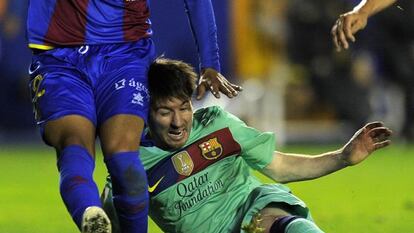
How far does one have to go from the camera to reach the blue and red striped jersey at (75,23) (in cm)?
638

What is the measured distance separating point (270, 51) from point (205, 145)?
14.3m

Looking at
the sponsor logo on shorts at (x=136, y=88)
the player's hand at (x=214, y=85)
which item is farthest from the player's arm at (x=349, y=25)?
the sponsor logo on shorts at (x=136, y=88)

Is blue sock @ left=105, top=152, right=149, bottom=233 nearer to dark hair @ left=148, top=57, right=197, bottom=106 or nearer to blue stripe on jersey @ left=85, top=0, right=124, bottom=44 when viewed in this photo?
dark hair @ left=148, top=57, right=197, bottom=106

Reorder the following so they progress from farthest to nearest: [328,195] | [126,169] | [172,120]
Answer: [328,195] → [172,120] → [126,169]

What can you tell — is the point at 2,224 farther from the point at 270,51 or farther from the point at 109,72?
the point at 270,51

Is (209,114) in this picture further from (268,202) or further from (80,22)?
(80,22)

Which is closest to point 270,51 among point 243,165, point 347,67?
point 347,67

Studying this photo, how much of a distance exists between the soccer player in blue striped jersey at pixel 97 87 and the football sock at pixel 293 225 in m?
0.63

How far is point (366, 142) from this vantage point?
21.3 ft

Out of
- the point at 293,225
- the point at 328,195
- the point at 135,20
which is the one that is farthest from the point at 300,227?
the point at 328,195

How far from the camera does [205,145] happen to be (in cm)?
660

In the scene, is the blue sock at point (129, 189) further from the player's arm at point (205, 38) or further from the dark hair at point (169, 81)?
the player's arm at point (205, 38)

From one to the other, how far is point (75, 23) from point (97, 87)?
1.27ft

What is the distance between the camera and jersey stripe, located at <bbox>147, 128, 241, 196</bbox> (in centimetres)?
654
